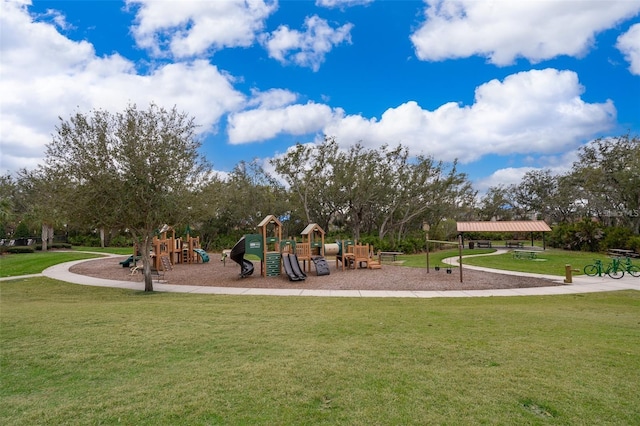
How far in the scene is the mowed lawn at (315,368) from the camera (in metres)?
3.32

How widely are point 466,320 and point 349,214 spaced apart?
2847cm

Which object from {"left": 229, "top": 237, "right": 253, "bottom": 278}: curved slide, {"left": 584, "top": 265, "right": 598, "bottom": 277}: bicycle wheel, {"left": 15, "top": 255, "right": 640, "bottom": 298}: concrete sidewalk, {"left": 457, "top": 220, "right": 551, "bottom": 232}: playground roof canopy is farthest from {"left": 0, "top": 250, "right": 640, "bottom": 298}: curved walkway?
{"left": 457, "top": 220, "right": 551, "bottom": 232}: playground roof canopy

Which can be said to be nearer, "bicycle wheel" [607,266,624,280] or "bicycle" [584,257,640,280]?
"bicycle wheel" [607,266,624,280]

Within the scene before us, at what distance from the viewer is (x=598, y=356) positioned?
16.1 feet

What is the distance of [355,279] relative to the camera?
15258 millimetres

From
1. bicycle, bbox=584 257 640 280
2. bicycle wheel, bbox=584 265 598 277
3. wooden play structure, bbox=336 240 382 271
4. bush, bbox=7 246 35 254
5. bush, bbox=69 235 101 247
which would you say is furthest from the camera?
bush, bbox=69 235 101 247

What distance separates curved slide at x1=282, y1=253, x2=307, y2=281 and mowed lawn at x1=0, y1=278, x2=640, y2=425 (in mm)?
7307

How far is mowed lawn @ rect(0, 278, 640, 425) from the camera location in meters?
3.32

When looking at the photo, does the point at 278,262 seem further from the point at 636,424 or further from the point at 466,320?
the point at 636,424

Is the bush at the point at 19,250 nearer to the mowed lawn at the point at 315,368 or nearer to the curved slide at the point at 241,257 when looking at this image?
the curved slide at the point at 241,257

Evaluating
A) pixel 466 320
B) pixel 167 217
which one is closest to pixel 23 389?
pixel 466 320

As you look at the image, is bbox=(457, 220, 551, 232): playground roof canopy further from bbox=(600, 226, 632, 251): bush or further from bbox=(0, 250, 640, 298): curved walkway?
bbox=(0, 250, 640, 298): curved walkway

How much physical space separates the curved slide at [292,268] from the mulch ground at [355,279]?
0.27 m

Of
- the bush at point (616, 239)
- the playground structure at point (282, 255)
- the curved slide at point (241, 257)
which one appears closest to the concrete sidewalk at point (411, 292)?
the curved slide at point (241, 257)
